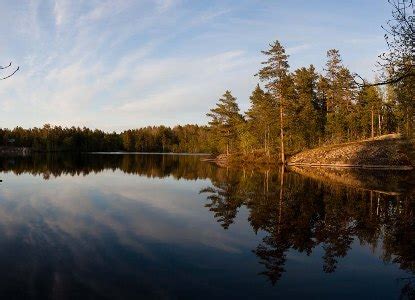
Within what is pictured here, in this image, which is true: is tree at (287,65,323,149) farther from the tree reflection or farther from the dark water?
the dark water

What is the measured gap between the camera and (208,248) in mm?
12812

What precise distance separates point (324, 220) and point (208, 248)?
670cm

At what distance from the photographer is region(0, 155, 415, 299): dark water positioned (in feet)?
30.0

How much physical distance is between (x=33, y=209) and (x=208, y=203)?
32.6 feet

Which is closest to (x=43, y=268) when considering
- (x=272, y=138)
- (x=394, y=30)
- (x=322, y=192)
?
(x=394, y=30)

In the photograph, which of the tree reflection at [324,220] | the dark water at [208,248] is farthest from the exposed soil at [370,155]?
the dark water at [208,248]

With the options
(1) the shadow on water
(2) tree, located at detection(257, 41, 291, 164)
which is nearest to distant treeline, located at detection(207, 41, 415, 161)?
(2) tree, located at detection(257, 41, 291, 164)

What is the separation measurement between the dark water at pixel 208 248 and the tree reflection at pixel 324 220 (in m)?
0.06

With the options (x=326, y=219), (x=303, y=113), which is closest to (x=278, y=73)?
(x=303, y=113)

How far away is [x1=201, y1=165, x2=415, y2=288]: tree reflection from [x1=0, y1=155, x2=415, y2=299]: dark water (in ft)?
0.19

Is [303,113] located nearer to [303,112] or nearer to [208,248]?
[303,112]

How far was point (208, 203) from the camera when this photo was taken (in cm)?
2272

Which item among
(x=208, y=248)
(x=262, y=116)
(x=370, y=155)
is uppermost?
(x=262, y=116)

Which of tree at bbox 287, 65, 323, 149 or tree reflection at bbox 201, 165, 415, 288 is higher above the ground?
tree at bbox 287, 65, 323, 149
